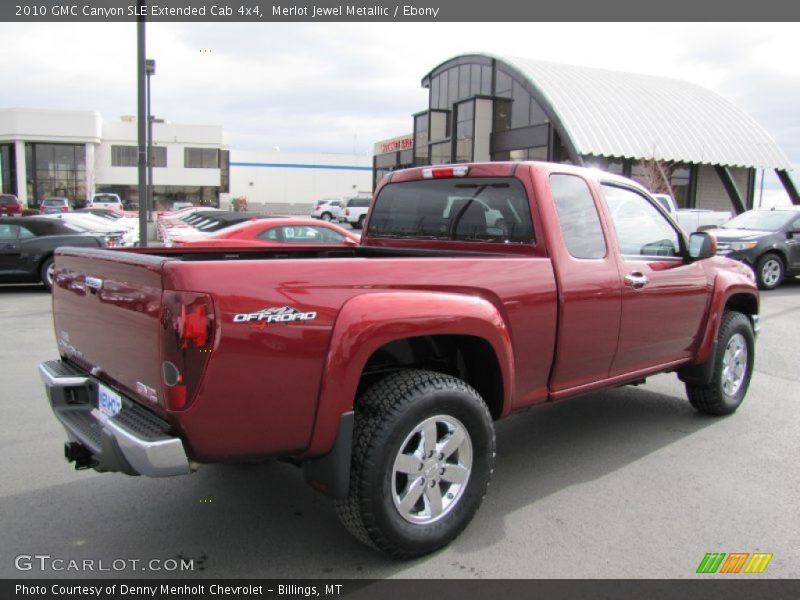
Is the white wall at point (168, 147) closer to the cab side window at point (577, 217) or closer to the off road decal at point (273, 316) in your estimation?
the cab side window at point (577, 217)

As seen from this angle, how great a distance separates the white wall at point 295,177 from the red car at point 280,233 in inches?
2848

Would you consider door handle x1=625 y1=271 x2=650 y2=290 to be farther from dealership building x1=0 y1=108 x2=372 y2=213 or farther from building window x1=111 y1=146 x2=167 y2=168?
building window x1=111 y1=146 x2=167 y2=168

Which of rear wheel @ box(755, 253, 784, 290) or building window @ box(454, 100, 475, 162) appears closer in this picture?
rear wheel @ box(755, 253, 784, 290)

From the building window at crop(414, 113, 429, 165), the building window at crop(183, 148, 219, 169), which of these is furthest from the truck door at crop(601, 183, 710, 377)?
the building window at crop(183, 148, 219, 169)

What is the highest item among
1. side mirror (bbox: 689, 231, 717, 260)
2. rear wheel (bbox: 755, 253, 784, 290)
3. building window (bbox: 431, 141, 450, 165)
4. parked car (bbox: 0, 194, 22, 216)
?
building window (bbox: 431, 141, 450, 165)

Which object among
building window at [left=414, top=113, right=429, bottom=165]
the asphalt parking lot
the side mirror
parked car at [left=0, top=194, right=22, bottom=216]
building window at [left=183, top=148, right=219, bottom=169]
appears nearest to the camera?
the asphalt parking lot

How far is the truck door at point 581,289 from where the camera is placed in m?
3.89

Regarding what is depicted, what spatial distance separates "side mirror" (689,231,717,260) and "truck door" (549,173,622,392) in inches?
38.6

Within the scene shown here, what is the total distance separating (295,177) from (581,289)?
3300 inches

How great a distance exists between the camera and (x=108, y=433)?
273 centimetres

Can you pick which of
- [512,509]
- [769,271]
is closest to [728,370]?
[512,509]

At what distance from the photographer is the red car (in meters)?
11.3

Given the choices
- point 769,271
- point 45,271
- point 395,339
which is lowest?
point 45,271

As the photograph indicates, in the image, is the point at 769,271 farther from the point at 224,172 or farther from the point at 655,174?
the point at 224,172
